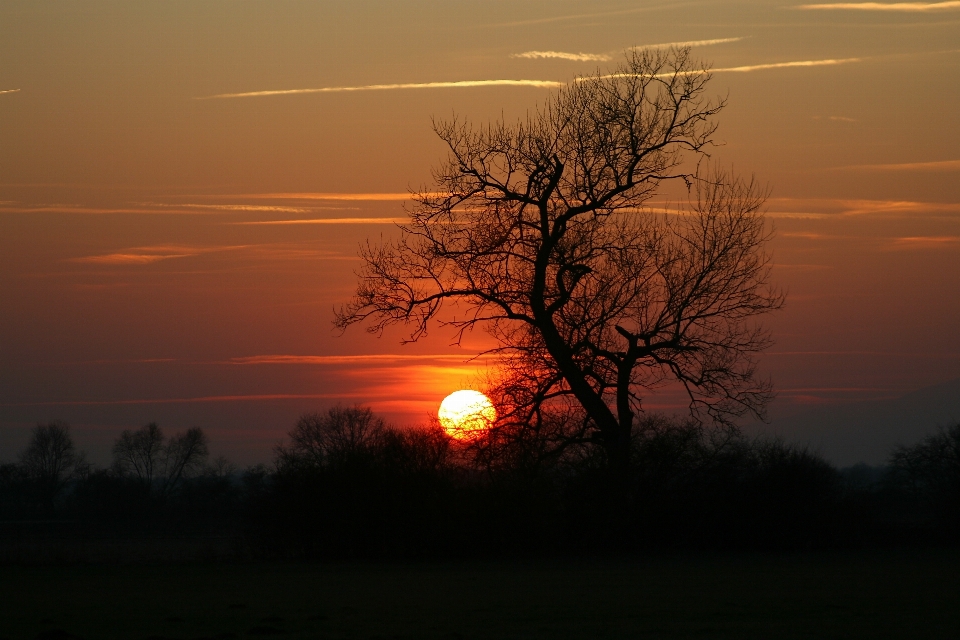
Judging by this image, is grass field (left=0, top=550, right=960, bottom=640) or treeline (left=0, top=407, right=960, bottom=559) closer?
grass field (left=0, top=550, right=960, bottom=640)

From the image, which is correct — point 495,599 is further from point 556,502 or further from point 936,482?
point 936,482

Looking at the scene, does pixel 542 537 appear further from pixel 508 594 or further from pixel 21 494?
pixel 21 494

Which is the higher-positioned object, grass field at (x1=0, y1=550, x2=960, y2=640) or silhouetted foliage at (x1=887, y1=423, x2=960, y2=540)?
silhouetted foliage at (x1=887, y1=423, x2=960, y2=540)

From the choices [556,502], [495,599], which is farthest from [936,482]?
[495,599]

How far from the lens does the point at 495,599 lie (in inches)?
598

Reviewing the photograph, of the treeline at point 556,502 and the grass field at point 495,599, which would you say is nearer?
the grass field at point 495,599

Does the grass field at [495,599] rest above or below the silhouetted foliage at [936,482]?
below

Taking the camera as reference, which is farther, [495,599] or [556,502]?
[556,502]

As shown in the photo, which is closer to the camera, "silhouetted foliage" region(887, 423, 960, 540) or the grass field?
the grass field

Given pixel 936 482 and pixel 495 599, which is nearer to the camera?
pixel 495 599

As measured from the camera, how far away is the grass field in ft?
38.4

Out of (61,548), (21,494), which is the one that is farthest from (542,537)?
(21,494)

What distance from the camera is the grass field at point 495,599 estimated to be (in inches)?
461

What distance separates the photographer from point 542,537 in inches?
963
